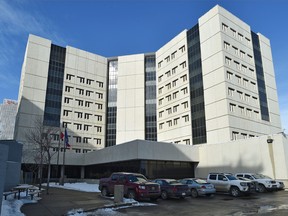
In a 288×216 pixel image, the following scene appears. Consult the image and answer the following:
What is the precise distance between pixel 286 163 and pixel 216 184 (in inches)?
449

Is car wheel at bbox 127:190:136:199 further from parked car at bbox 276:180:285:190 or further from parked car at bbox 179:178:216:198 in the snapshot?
parked car at bbox 276:180:285:190

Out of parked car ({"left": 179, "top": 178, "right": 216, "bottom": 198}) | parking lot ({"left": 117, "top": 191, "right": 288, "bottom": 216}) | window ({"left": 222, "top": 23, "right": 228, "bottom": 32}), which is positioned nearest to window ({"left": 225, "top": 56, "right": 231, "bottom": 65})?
window ({"left": 222, "top": 23, "right": 228, "bottom": 32})

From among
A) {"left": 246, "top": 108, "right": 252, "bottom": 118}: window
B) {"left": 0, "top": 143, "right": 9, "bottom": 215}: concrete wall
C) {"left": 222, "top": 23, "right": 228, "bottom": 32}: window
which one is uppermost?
{"left": 222, "top": 23, "right": 228, "bottom": 32}: window

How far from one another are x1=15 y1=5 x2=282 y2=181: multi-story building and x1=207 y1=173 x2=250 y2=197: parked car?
1661 centimetres

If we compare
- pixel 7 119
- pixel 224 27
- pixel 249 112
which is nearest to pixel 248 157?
pixel 249 112

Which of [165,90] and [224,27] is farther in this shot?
[165,90]

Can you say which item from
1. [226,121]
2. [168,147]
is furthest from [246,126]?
[168,147]

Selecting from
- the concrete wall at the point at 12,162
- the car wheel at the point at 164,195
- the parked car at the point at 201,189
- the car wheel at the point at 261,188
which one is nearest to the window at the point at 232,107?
the car wheel at the point at 261,188

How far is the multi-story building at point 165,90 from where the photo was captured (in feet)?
152

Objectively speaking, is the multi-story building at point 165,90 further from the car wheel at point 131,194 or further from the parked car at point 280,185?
the car wheel at point 131,194

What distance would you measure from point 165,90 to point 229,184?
39183 mm

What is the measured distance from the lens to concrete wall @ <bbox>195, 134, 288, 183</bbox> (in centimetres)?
2933

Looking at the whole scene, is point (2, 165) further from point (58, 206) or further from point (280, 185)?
point (280, 185)

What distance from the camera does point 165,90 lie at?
59156 mm
